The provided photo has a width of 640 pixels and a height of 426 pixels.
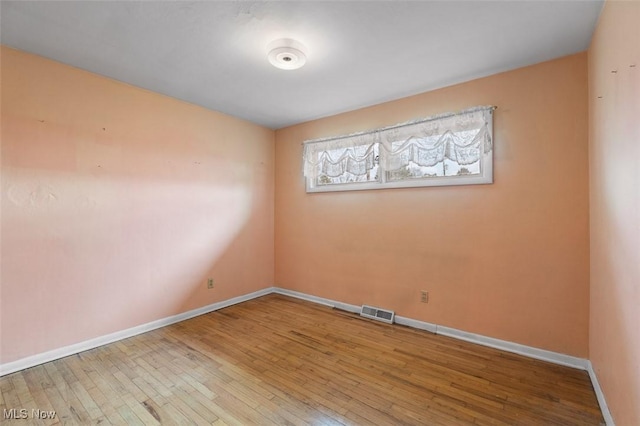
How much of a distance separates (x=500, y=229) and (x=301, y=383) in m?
2.15

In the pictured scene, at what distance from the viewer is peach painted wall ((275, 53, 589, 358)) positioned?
2.20 m

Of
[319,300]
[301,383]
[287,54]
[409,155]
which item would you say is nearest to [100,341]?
[301,383]

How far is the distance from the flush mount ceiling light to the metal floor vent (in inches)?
105

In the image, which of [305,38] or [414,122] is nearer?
[305,38]

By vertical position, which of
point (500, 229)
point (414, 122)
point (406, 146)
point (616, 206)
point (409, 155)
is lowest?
point (500, 229)

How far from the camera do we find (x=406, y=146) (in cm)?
302

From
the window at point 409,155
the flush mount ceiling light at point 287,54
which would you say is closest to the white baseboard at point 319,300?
the window at point 409,155

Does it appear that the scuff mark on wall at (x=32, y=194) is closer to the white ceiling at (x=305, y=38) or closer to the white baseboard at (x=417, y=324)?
the white ceiling at (x=305, y=38)

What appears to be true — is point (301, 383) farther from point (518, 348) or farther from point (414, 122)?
point (414, 122)

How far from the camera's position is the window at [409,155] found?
2.60m

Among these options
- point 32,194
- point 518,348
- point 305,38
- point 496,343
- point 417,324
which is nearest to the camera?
point 305,38

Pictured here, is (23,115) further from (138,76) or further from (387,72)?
(387,72)

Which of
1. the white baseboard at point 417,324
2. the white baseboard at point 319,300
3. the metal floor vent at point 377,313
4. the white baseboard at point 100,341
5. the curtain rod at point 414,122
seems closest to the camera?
the white baseboard at point 100,341

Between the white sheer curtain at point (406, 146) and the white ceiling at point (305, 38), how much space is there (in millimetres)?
403
